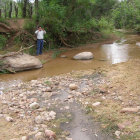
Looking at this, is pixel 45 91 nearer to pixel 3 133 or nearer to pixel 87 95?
pixel 87 95

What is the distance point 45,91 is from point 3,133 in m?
2.37

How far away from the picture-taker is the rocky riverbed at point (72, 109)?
148 inches

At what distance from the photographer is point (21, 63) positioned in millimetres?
8570

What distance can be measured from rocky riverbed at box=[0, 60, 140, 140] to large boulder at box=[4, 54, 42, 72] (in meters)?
1.75

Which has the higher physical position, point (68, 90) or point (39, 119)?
point (68, 90)

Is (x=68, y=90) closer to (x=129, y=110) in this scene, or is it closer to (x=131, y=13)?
(x=129, y=110)

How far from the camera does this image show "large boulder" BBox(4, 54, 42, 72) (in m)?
8.41

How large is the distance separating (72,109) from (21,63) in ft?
14.7

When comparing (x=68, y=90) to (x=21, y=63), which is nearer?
(x=68, y=90)

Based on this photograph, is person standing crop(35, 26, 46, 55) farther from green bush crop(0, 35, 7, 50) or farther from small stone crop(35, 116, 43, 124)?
small stone crop(35, 116, 43, 124)

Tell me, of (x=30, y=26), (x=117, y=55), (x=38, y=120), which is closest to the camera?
(x=38, y=120)

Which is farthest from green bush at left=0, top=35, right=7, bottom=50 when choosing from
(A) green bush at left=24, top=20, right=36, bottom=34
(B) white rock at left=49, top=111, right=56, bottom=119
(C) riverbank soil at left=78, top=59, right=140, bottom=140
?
(B) white rock at left=49, top=111, right=56, bottom=119

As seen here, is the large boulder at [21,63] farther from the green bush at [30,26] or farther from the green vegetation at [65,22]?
the green bush at [30,26]

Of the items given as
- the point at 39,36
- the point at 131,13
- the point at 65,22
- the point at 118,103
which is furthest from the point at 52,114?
the point at 131,13
